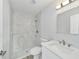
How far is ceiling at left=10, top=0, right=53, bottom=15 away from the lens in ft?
10.0

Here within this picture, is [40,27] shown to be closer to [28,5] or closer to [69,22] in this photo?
[28,5]

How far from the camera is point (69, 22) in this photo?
6.97ft

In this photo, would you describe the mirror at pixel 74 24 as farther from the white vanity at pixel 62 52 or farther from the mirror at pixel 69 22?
the white vanity at pixel 62 52

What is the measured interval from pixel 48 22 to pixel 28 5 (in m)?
0.97

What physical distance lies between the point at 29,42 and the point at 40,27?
0.81 metres

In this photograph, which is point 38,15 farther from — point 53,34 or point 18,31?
point 53,34

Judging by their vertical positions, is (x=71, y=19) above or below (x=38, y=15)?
below

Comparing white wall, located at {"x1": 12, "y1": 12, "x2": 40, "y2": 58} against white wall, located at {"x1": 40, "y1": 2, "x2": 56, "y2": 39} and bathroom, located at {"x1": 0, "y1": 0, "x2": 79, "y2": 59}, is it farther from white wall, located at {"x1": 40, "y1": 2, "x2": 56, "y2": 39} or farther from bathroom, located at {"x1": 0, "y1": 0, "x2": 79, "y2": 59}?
white wall, located at {"x1": 40, "y1": 2, "x2": 56, "y2": 39}

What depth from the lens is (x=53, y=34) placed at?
2.94 metres

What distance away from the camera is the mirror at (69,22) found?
1873mm

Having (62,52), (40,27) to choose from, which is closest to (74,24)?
(62,52)

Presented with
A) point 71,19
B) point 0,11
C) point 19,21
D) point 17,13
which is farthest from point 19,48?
point 0,11

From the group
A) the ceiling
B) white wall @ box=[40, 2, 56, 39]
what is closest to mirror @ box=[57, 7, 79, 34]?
white wall @ box=[40, 2, 56, 39]

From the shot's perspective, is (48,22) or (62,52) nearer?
(62,52)
